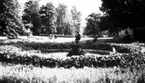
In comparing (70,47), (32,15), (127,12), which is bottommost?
(70,47)

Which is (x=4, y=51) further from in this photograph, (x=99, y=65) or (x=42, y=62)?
(x=99, y=65)

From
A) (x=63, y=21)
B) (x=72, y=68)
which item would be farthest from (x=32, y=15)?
(x=72, y=68)

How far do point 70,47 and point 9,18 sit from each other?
13857 mm

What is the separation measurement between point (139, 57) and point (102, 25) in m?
28.7

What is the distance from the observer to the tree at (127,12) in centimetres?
3412

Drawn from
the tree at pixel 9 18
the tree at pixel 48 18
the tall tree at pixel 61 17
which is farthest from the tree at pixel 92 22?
the tree at pixel 9 18

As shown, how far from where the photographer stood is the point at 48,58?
1290cm

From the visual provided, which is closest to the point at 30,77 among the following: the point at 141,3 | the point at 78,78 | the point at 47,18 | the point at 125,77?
the point at 78,78

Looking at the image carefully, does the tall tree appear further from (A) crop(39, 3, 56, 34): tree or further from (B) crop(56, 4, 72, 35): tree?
(A) crop(39, 3, 56, 34): tree

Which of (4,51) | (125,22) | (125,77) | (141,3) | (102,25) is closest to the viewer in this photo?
(125,77)

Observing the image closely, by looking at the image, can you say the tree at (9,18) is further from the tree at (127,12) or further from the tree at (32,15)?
the tree at (32,15)

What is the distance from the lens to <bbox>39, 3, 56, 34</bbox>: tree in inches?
3000

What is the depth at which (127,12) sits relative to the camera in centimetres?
3569

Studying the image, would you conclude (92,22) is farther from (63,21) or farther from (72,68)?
(72,68)
